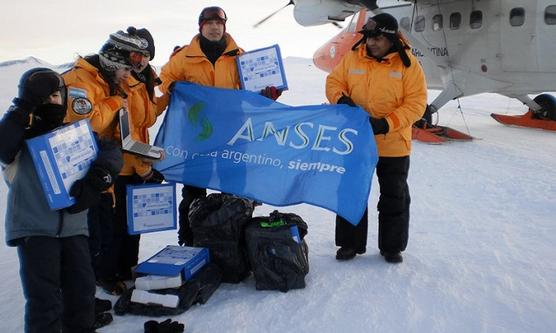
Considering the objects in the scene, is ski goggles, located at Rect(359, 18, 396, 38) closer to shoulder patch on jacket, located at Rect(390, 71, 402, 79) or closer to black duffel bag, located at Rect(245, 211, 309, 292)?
shoulder patch on jacket, located at Rect(390, 71, 402, 79)

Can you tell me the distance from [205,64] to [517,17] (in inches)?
302

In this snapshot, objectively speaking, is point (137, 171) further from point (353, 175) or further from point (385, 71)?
point (385, 71)

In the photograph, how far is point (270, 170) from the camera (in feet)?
12.7

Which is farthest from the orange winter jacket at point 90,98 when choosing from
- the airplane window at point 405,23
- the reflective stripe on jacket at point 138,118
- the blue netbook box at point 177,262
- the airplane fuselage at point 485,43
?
the airplane window at point 405,23

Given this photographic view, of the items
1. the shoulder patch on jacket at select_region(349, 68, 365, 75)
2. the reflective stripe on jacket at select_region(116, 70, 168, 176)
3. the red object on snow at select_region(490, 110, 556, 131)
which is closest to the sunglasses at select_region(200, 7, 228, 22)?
the reflective stripe on jacket at select_region(116, 70, 168, 176)

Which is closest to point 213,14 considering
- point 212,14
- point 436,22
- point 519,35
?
point 212,14

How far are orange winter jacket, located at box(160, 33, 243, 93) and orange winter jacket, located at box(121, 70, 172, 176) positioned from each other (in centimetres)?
61

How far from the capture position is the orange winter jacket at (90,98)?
2.67 meters

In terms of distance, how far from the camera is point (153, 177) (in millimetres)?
3682

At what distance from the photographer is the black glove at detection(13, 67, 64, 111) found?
7.30 ft

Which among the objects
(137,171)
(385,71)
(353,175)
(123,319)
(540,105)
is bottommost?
(540,105)

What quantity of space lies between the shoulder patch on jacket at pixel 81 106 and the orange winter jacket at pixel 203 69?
4.59ft

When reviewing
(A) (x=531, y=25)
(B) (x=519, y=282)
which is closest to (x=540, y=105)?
(A) (x=531, y=25)

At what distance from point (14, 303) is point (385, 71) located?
129 inches
